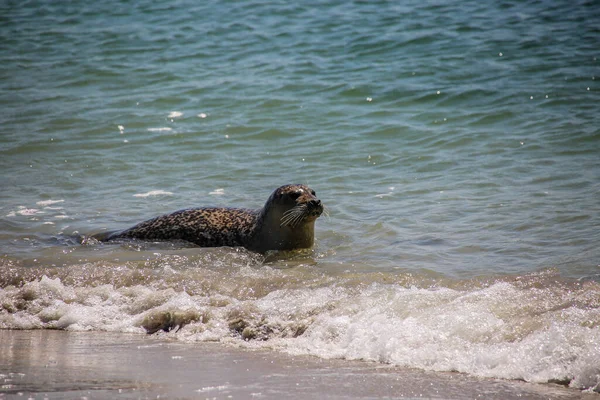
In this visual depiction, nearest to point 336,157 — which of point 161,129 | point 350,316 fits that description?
point 161,129

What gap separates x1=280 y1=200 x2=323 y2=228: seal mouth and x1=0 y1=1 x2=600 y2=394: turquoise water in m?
0.35

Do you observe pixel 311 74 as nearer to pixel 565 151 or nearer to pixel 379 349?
pixel 565 151

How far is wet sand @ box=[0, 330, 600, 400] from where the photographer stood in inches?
166

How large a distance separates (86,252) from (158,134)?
18.3 feet

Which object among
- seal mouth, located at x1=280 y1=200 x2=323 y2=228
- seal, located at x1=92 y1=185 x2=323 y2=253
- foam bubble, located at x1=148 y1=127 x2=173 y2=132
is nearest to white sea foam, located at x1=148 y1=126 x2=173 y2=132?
foam bubble, located at x1=148 y1=127 x2=173 y2=132

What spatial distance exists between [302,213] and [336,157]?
3496 millimetres

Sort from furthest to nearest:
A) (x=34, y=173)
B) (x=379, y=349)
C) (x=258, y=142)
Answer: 1. (x=258, y=142)
2. (x=34, y=173)
3. (x=379, y=349)

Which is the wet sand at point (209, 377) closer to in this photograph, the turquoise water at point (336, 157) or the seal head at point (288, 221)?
the turquoise water at point (336, 157)

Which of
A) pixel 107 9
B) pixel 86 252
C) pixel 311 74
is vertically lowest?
pixel 86 252

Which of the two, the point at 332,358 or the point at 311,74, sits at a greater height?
the point at 311,74

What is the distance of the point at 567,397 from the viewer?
4199mm

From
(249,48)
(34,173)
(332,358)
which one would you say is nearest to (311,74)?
(249,48)

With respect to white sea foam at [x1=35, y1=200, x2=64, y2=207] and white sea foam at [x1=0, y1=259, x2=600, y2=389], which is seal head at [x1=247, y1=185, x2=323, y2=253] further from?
white sea foam at [x1=35, y1=200, x2=64, y2=207]

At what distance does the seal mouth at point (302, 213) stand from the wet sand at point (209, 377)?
299cm
